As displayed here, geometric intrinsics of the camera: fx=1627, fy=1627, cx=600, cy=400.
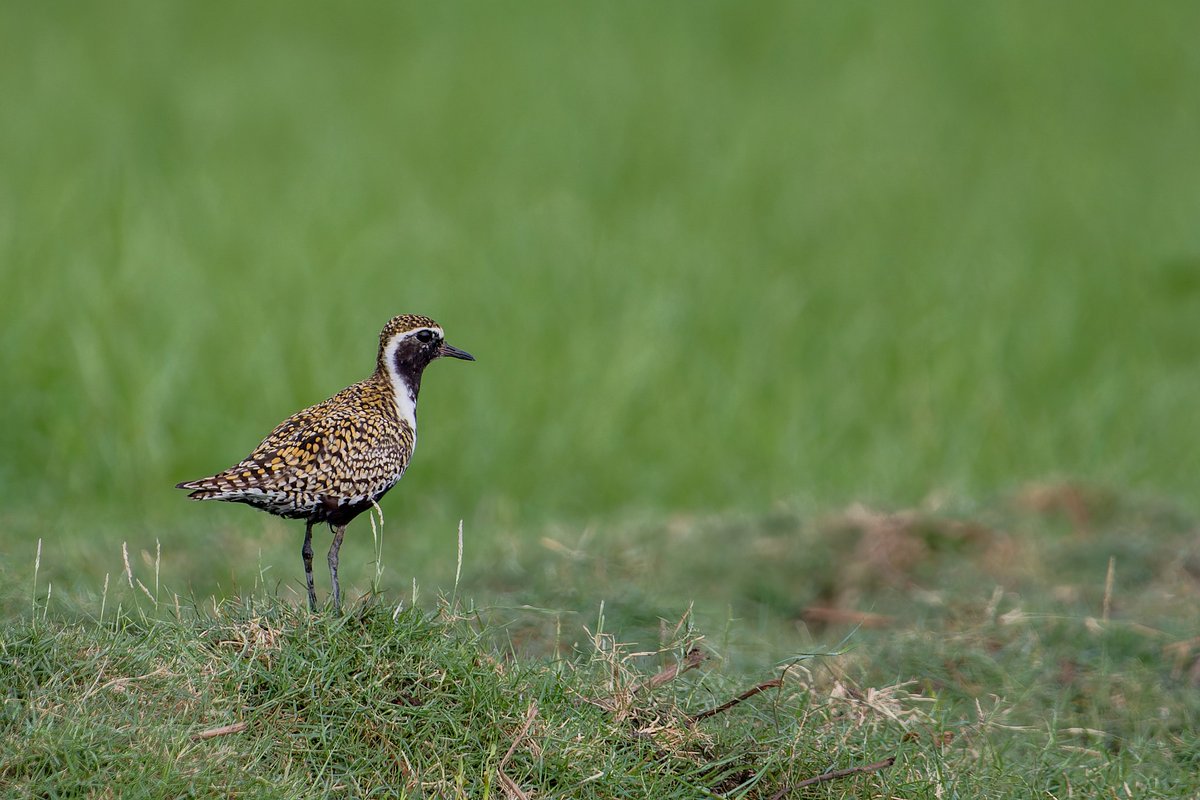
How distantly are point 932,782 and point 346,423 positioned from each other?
213 cm

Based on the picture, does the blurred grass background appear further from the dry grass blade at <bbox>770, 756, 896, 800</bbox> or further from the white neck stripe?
the dry grass blade at <bbox>770, 756, 896, 800</bbox>

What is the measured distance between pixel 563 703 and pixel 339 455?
1.04m

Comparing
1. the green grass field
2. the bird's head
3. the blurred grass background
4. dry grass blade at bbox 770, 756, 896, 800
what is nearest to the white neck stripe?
the bird's head

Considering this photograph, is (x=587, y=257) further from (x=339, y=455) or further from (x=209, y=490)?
(x=209, y=490)

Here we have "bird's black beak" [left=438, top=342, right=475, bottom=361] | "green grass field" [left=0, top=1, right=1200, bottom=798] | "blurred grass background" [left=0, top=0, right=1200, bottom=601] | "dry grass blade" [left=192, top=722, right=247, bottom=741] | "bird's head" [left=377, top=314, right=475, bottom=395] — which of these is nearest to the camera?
"dry grass blade" [left=192, top=722, right=247, bottom=741]

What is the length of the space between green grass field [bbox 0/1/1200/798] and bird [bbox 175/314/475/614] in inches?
12.7

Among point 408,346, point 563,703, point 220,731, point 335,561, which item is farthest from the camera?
point 408,346

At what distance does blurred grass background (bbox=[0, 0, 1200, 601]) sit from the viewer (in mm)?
11188

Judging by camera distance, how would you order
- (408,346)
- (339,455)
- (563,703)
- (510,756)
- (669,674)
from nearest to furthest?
1. (510,756)
2. (563,703)
3. (669,674)
4. (339,455)
5. (408,346)

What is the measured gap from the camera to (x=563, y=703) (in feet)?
15.9

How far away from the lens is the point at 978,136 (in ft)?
56.1

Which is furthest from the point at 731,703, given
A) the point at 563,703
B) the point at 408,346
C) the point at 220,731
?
the point at 408,346

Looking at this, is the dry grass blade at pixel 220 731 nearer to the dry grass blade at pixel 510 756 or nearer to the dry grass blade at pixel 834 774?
the dry grass blade at pixel 510 756

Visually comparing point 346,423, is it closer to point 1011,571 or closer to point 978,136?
point 1011,571
